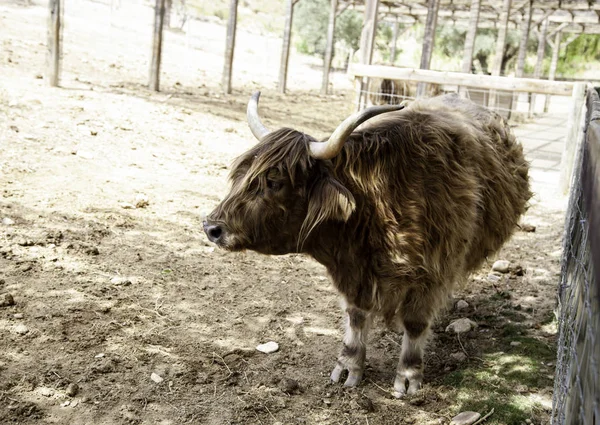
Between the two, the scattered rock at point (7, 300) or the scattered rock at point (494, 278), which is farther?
the scattered rock at point (494, 278)

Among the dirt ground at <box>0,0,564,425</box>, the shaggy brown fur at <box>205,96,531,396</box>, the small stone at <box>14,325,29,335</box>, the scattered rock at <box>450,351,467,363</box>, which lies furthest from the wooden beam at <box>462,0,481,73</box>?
the small stone at <box>14,325,29,335</box>

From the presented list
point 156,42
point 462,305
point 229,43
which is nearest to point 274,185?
point 462,305

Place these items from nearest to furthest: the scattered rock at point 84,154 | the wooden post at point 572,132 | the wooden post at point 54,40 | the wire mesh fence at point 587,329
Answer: the wire mesh fence at point 587,329 → the scattered rock at point 84,154 → the wooden post at point 572,132 → the wooden post at point 54,40

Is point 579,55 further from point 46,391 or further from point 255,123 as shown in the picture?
point 46,391

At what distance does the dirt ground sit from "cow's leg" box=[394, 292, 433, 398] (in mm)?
116

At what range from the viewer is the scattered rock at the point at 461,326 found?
5079mm

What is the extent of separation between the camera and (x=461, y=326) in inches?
201

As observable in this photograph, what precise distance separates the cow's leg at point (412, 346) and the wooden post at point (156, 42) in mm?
10494

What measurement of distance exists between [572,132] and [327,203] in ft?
23.2

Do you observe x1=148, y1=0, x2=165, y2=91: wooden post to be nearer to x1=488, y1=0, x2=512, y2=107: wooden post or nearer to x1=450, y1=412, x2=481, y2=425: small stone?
x1=488, y1=0, x2=512, y2=107: wooden post

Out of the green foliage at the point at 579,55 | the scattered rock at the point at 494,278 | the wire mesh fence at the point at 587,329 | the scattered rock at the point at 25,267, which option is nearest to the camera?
the wire mesh fence at the point at 587,329

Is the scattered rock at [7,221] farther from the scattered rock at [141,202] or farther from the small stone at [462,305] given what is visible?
the small stone at [462,305]

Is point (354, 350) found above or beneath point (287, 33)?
beneath

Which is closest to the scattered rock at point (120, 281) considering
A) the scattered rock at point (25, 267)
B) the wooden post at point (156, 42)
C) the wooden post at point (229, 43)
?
the scattered rock at point (25, 267)
